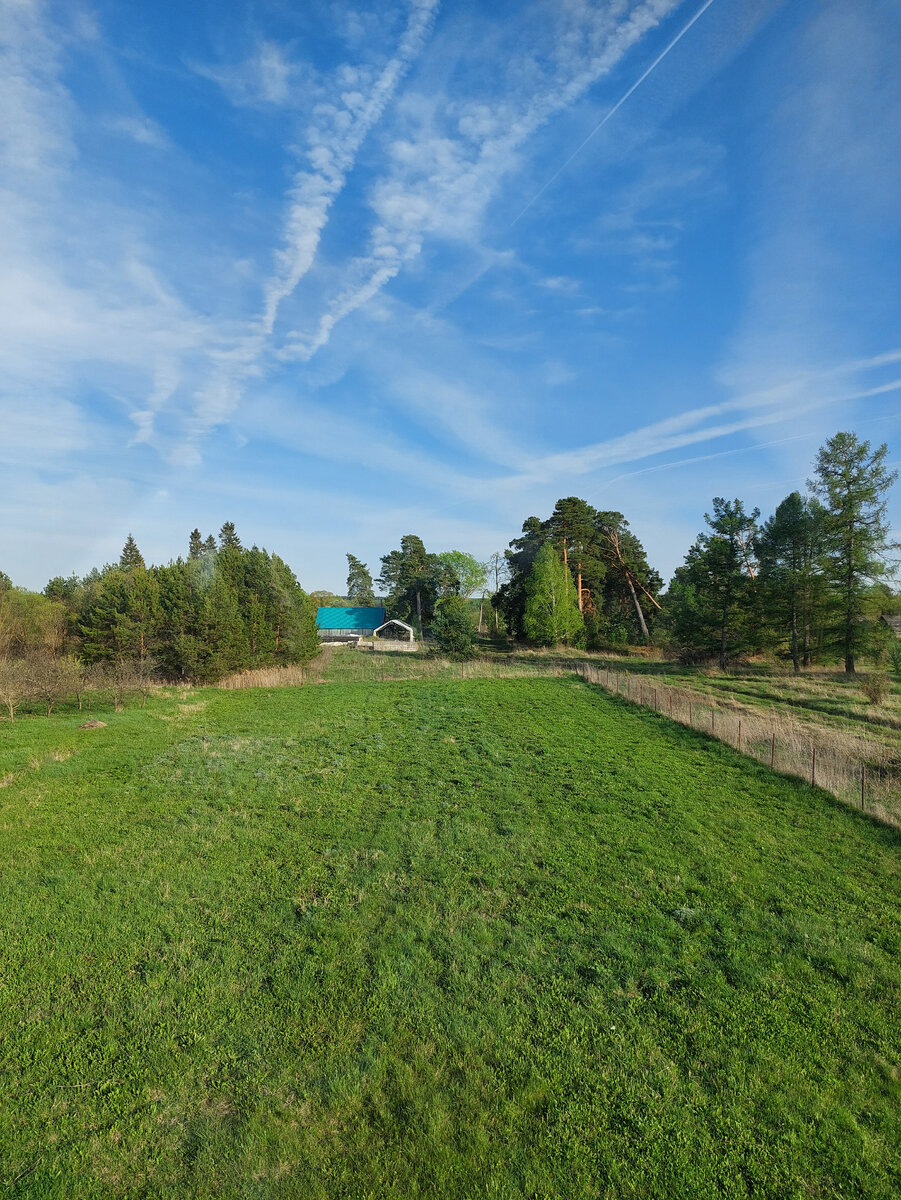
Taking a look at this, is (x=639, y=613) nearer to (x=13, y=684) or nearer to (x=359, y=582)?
(x=13, y=684)

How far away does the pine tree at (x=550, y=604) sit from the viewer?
165 ft

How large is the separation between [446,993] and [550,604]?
4546 centimetres

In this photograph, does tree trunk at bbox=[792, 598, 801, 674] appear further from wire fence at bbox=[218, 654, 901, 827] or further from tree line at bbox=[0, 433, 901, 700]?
wire fence at bbox=[218, 654, 901, 827]

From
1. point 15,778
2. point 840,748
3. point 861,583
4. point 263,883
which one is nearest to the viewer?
point 263,883

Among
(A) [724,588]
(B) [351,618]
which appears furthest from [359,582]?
(A) [724,588]

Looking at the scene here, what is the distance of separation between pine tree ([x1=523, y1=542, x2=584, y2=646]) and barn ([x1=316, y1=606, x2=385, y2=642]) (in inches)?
1076

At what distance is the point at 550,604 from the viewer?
1994 inches

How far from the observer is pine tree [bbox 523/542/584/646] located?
1982 inches

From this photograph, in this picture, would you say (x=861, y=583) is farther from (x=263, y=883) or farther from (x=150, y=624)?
(x=150, y=624)

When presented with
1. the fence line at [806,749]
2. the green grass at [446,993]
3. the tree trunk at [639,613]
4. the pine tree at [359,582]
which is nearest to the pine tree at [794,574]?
the fence line at [806,749]

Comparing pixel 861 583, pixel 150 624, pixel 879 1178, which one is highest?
pixel 861 583

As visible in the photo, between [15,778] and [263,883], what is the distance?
31.0 ft

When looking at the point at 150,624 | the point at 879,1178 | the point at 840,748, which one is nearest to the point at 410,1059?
the point at 879,1178

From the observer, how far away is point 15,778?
→ 13844 millimetres
